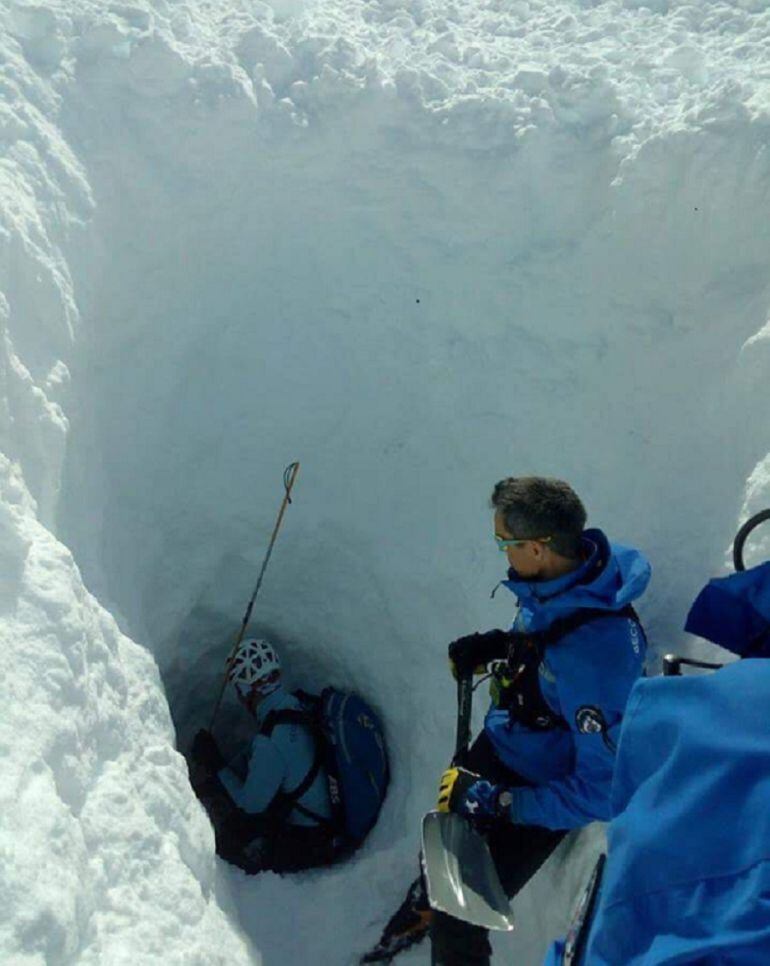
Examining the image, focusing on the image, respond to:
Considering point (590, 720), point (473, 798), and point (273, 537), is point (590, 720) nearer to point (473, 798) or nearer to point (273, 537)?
point (473, 798)

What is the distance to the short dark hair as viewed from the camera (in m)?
3.84

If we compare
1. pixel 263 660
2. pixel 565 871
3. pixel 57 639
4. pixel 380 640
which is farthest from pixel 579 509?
pixel 263 660

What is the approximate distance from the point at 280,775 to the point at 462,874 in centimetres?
277

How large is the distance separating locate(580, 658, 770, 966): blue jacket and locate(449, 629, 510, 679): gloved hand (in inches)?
104

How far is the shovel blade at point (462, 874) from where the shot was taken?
3600 millimetres

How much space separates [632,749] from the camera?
2076 mm

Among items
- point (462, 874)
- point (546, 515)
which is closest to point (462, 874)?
point (462, 874)

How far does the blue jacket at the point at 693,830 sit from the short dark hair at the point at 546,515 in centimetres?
178

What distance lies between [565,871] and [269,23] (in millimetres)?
5704

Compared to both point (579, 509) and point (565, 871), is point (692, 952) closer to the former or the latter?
point (579, 509)

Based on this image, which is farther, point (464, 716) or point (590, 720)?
point (464, 716)

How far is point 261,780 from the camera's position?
623 cm

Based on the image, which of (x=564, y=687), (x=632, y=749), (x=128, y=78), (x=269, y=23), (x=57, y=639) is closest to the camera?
(x=632, y=749)

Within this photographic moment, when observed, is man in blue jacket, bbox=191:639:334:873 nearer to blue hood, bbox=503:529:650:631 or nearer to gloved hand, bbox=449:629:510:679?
gloved hand, bbox=449:629:510:679
